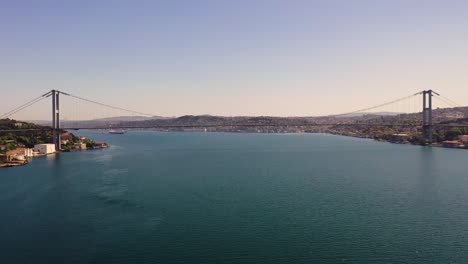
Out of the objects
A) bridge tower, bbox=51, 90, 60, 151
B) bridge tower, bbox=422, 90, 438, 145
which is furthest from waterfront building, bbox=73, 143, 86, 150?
bridge tower, bbox=422, 90, 438, 145

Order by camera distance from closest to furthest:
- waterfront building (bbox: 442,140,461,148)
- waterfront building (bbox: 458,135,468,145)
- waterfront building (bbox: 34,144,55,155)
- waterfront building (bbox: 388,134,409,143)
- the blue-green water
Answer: the blue-green water → waterfront building (bbox: 34,144,55,155) → waterfront building (bbox: 442,140,461,148) → waterfront building (bbox: 458,135,468,145) → waterfront building (bbox: 388,134,409,143)

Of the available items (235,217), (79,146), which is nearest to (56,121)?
(79,146)

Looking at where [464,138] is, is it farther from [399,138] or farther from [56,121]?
[56,121]

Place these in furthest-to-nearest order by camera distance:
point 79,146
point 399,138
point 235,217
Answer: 1. point 399,138
2. point 79,146
3. point 235,217

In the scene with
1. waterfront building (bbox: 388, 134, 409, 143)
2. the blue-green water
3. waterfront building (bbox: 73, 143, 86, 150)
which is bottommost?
the blue-green water

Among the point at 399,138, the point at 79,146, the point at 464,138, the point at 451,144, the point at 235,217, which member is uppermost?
the point at 464,138

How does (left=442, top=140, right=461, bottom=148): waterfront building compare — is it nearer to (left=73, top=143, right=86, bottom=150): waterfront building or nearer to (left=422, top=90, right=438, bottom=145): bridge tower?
(left=422, top=90, right=438, bottom=145): bridge tower

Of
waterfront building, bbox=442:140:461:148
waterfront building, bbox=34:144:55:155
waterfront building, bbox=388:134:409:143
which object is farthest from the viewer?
waterfront building, bbox=388:134:409:143

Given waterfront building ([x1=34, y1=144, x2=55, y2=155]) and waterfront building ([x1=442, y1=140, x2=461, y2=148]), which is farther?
waterfront building ([x1=442, y1=140, x2=461, y2=148])

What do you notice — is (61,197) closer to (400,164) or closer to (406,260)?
(406,260)
